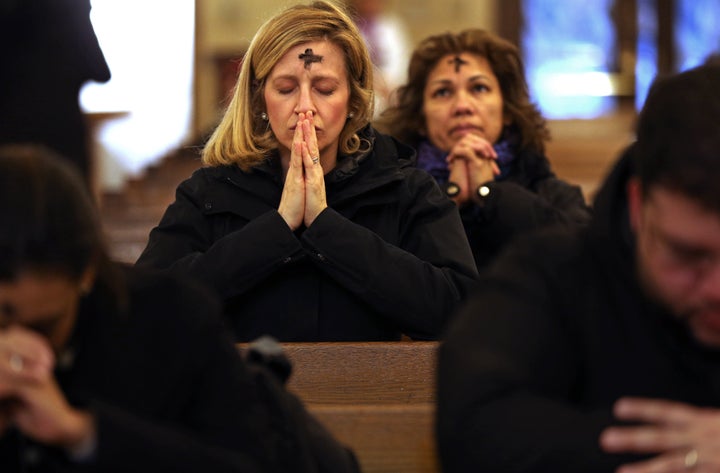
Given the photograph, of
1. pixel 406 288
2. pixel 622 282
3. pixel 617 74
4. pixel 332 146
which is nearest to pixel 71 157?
pixel 332 146

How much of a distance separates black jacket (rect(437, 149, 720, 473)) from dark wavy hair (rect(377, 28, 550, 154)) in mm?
2300

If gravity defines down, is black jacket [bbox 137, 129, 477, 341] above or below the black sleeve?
below

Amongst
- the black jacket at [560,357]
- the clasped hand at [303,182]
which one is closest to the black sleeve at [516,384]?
the black jacket at [560,357]

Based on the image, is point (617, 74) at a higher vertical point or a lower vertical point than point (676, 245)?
lower

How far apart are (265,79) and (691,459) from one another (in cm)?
183

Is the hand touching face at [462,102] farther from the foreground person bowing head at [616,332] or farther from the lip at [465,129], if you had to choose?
the foreground person bowing head at [616,332]

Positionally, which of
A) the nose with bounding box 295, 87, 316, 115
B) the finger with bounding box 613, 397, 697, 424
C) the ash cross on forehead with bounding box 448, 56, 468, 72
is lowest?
the finger with bounding box 613, 397, 697, 424

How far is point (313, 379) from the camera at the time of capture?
290 centimetres

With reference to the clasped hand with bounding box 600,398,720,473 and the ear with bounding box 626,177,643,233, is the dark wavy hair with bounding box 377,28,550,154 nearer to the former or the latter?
the ear with bounding box 626,177,643,233

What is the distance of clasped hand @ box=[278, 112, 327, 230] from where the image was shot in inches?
124

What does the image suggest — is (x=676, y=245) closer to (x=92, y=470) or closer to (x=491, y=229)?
(x=92, y=470)

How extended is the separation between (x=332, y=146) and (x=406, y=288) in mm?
468

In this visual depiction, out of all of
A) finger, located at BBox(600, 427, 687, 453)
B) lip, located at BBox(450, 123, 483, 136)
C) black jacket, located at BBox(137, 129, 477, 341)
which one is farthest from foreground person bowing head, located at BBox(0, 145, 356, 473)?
lip, located at BBox(450, 123, 483, 136)

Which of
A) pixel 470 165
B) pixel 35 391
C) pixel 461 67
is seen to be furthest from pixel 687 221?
pixel 461 67
